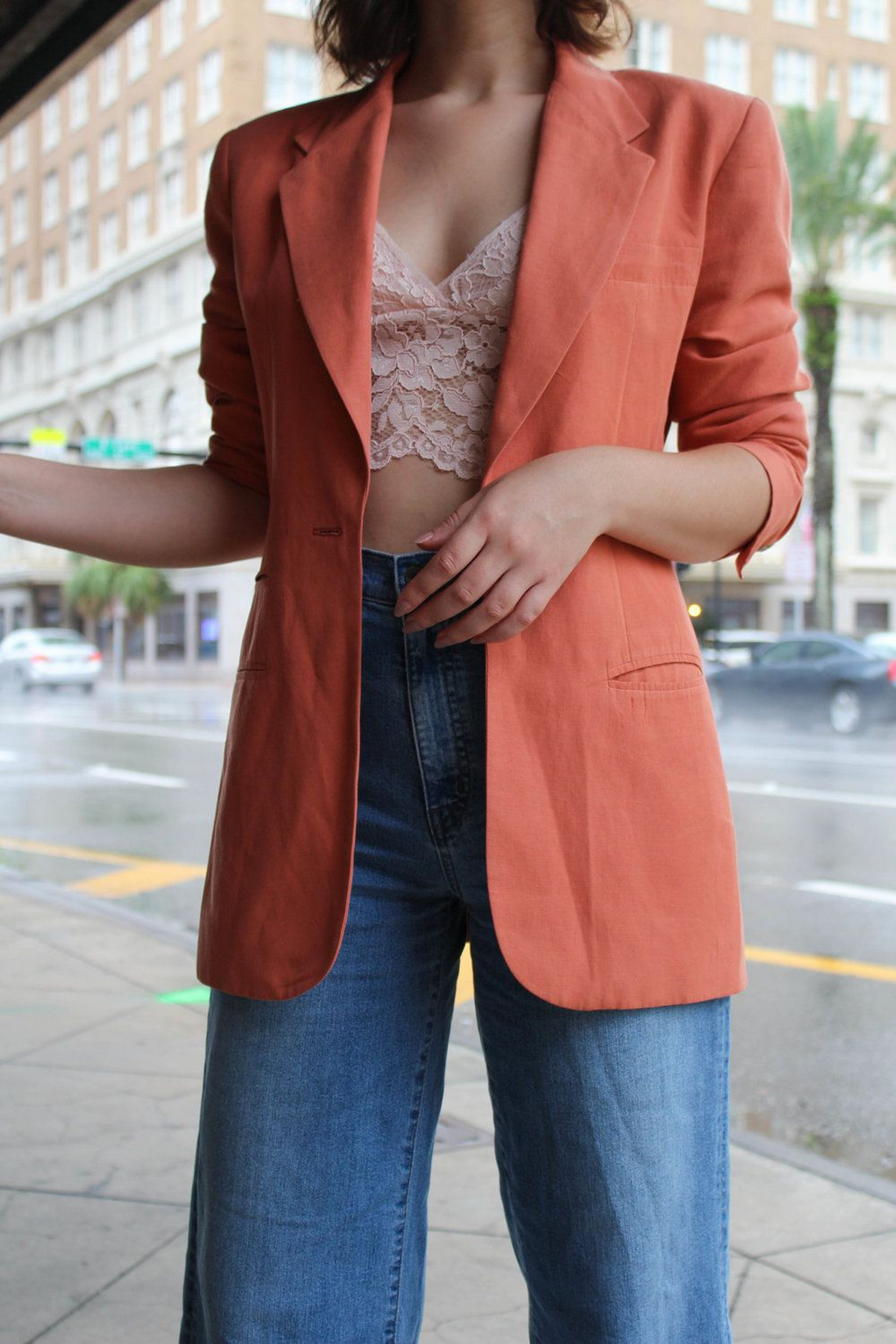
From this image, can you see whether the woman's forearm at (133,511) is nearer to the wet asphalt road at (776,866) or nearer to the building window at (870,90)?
the wet asphalt road at (776,866)

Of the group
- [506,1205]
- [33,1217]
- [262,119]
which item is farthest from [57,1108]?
[262,119]

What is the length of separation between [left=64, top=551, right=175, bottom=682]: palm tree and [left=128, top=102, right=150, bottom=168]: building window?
1383 centimetres

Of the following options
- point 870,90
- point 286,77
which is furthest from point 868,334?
point 286,77

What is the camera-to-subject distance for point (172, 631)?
4250 cm

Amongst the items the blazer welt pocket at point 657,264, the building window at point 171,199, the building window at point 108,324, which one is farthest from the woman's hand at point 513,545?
the building window at point 108,324

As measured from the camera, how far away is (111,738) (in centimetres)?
1741

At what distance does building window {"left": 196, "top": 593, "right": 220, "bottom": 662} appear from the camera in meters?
40.8

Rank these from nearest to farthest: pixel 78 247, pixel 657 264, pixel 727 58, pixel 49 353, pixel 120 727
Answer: pixel 657 264 → pixel 120 727 → pixel 727 58 → pixel 78 247 → pixel 49 353

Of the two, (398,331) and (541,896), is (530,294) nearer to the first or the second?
(398,331)

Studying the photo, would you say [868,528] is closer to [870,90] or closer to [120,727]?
[870,90]

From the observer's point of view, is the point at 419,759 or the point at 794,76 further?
the point at 794,76

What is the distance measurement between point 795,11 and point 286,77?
51.1 ft

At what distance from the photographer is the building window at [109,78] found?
153 ft

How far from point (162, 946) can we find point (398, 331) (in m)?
4.67
